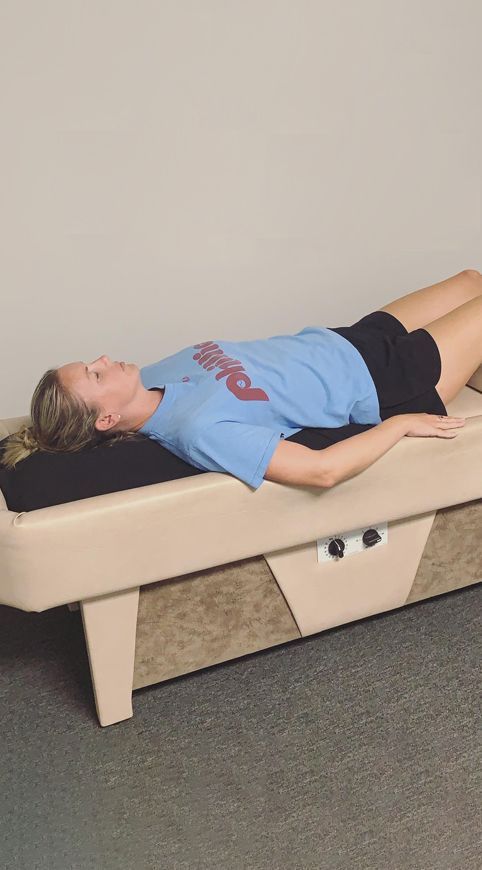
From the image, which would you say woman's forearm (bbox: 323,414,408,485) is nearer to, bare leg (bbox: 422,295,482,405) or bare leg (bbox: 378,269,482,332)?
bare leg (bbox: 422,295,482,405)

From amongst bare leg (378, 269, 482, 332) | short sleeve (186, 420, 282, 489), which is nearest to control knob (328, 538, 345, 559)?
short sleeve (186, 420, 282, 489)

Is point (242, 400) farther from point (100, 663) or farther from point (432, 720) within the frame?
point (432, 720)

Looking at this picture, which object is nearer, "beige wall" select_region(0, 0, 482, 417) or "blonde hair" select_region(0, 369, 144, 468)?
"blonde hair" select_region(0, 369, 144, 468)

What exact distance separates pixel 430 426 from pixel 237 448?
0.46 meters

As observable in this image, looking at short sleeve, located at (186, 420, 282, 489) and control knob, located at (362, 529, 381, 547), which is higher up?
short sleeve, located at (186, 420, 282, 489)

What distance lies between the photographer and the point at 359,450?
6.44 ft

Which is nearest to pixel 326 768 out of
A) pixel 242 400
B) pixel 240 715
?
pixel 240 715

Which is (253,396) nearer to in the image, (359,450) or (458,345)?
(359,450)

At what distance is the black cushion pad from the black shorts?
0.56 meters

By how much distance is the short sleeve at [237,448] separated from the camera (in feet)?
6.23

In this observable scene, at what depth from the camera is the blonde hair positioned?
1994 mm

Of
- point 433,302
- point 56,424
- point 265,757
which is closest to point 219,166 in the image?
point 433,302

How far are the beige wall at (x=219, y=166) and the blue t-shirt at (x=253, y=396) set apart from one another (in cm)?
66

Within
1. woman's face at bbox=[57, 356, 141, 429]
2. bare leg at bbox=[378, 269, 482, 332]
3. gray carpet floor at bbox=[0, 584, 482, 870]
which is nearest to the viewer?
gray carpet floor at bbox=[0, 584, 482, 870]
